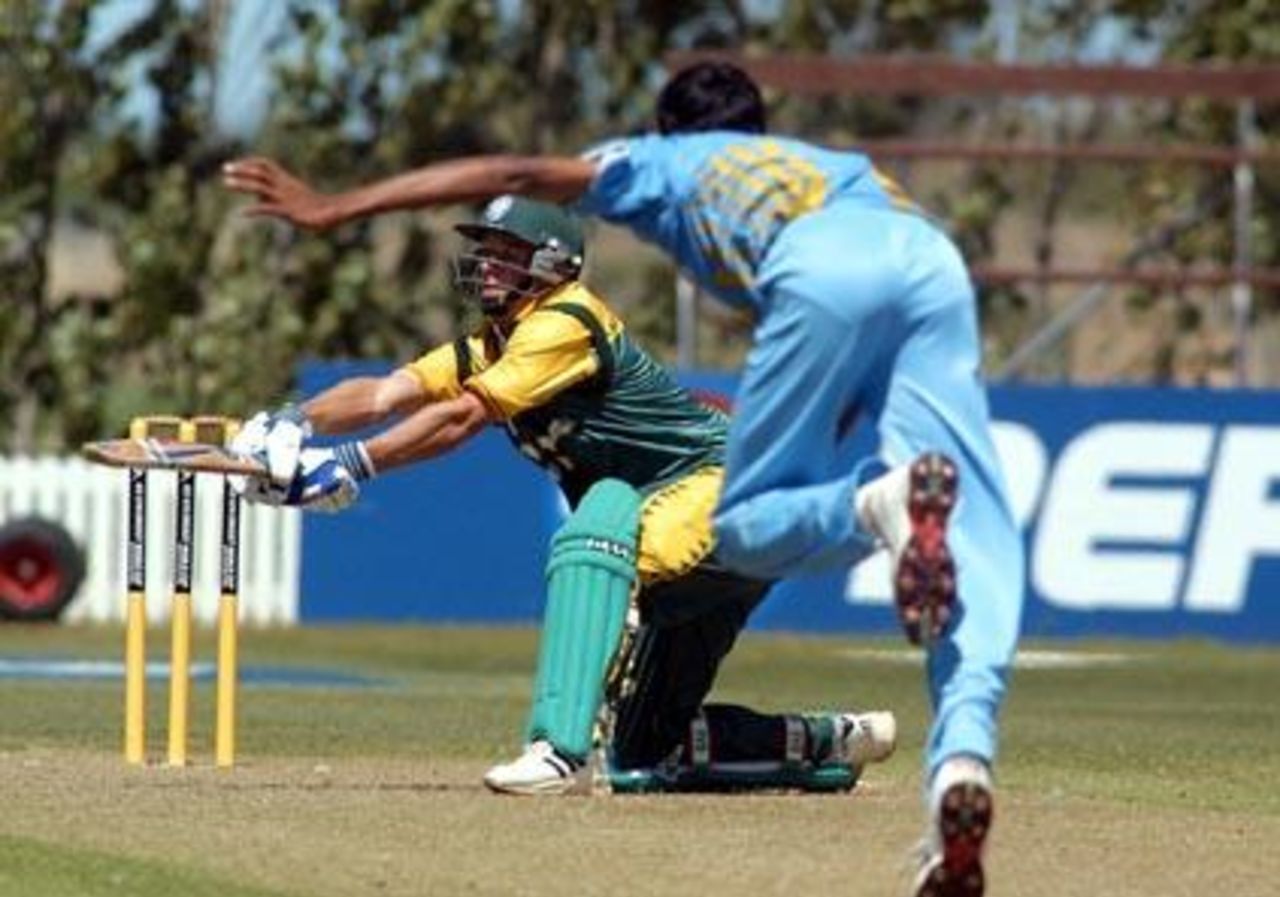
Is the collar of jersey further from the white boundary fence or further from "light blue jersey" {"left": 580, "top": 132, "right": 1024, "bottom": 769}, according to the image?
the white boundary fence

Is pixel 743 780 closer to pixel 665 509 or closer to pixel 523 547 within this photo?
pixel 665 509

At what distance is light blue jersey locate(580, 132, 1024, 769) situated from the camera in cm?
953

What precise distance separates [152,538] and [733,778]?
1542 centimetres

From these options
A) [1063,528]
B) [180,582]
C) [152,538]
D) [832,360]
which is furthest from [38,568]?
[832,360]

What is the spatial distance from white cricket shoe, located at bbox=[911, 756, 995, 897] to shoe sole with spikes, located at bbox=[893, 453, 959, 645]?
396 millimetres

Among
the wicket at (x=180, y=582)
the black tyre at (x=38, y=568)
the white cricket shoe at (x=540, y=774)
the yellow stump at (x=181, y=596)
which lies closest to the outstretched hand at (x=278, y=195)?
the white cricket shoe at (x=540, y=774)

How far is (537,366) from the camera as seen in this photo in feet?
39.3

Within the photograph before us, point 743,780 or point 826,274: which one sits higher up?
point 826,274

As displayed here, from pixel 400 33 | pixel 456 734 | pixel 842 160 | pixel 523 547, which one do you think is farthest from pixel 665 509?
pixel 400 33

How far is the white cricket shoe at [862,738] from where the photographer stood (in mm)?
12586

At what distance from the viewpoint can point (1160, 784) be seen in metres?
13.8

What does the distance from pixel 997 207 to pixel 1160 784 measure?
20069 millimetres

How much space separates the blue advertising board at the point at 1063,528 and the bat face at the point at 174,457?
1463cm

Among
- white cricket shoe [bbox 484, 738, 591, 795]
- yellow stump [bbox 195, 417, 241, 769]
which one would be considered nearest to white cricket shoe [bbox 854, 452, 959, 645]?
white cricket shoe [bbox 484, 738, 591, 795]
